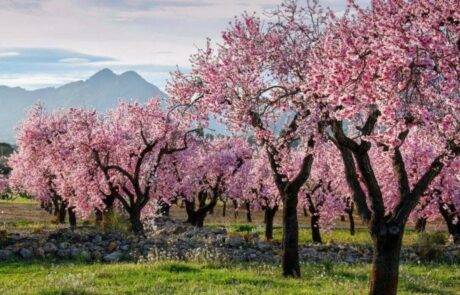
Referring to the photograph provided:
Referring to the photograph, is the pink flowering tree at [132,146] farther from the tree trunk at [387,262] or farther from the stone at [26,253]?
the tree trunk at [387,262]

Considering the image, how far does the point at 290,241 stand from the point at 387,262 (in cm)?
589

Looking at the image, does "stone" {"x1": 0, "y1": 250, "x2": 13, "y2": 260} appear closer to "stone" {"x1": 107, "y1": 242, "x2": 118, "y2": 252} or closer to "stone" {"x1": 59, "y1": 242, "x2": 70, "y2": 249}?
"stone" {"x1": 59, "y1": 242, "x2": 70, "y2": 249}

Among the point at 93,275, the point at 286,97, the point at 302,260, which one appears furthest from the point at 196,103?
the point at 302,260

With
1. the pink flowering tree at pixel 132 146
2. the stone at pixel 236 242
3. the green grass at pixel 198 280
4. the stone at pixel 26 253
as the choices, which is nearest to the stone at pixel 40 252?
the stone at pixel 26 253

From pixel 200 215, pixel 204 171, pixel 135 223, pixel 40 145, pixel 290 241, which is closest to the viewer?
pixel 290 241

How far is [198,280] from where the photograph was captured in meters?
17.3

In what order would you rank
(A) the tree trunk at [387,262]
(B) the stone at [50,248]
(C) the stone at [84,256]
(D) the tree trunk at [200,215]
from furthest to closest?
(D) the tree trunk at [200,215]
(B) the stone at [50,248]
(C) the stone at [84,256]
(A) the tree trunk at [387,262]

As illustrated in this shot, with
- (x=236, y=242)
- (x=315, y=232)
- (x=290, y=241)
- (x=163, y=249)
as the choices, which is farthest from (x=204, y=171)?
(x=290, y=241)

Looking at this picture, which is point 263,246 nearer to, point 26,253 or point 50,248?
point 50,248

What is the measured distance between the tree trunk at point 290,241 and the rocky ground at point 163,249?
362 cm

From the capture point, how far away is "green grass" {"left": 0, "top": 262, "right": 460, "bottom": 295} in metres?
15.4

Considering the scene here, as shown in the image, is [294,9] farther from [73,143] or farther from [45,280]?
[73,143]

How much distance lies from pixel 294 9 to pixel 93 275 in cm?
1056

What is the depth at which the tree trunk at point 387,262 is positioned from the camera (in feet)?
46.6
